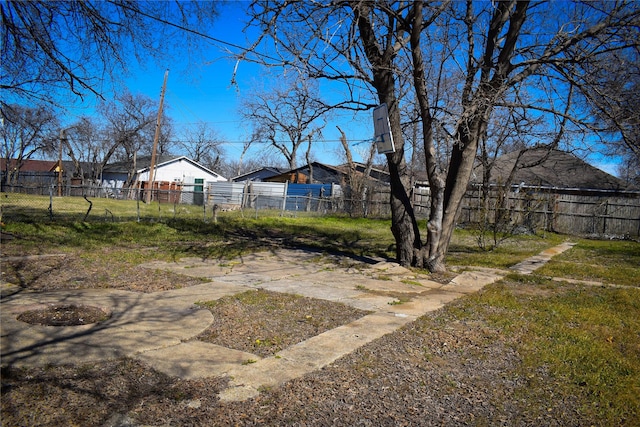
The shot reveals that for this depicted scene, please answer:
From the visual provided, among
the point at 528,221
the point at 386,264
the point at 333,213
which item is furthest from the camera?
the point at 333,213

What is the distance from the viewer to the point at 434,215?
32.0ft

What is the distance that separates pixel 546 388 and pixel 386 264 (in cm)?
621

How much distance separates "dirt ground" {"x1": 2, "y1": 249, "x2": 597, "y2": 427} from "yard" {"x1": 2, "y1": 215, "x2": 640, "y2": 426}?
0.01m

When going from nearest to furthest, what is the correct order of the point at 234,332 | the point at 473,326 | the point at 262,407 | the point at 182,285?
the point at 262,407 < the point at 234,332 < the point at 473,326 < the point at 182,285

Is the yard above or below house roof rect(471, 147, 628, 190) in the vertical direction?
below

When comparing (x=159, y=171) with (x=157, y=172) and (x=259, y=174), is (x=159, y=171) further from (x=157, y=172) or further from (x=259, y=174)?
(x=259, y=174)

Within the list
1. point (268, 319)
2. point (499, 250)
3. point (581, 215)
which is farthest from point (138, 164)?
point (268, 319)

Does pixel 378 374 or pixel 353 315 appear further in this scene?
pixel 353 315

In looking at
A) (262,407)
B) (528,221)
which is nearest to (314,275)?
(262,407)

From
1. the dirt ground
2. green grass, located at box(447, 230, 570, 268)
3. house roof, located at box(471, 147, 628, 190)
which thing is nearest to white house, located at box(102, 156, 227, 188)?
house roof, located at box(471, 147, 628, 190)

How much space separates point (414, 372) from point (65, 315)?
3891 millimetres

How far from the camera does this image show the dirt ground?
3289 millimetres

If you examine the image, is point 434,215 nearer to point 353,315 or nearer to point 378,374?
point 353,315

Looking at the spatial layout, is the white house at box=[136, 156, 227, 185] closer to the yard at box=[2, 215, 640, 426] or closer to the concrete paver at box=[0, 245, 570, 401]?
the yard at box=[2, 215, 640, 426]
